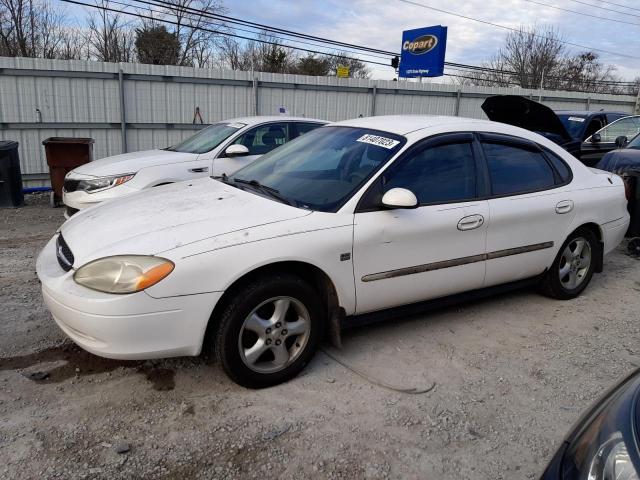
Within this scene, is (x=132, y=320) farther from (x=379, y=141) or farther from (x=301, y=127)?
(x=301, y=127)

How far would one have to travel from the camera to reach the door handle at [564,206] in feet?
14.0

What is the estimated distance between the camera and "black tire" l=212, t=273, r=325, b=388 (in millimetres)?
2865

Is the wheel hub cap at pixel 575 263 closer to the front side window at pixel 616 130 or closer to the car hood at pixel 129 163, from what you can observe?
the car hood at pixel 129 163

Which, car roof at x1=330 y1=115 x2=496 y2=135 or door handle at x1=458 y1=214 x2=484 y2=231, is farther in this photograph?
car roof at x1=330 y1=115 x2=496 y2=135

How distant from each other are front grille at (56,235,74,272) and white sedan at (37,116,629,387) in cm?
2

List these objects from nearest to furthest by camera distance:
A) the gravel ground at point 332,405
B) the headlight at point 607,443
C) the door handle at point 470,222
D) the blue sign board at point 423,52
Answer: the headlight at point 607,443 → the gravel ground at point 332,405 → the door handle at point 470,222 → the blue sign board at point 423,52

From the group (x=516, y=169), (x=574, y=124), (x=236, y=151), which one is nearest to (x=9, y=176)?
(x=236, y=151)

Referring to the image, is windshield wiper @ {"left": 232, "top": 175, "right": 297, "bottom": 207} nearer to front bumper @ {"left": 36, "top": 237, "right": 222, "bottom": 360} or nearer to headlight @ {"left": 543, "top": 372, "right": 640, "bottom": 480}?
front bumper @ {"left": 36, "top": 237, "right": 222, "bottom": 360}

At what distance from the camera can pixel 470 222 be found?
12.2ft

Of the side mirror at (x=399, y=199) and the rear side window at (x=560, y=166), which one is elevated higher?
the rear side window at (x=560, y=166)

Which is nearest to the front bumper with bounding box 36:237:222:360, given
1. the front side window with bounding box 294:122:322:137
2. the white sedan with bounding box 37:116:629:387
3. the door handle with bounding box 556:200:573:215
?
the white sedan with bounding box 37:116:629:387

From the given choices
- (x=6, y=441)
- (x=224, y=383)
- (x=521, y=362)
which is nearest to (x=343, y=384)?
(x=224, y=383)

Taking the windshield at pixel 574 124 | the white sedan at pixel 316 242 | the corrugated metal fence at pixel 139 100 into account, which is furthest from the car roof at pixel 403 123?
the corrugated metal fence at pixel 139 100

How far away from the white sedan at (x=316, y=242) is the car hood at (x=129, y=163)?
277 cm
